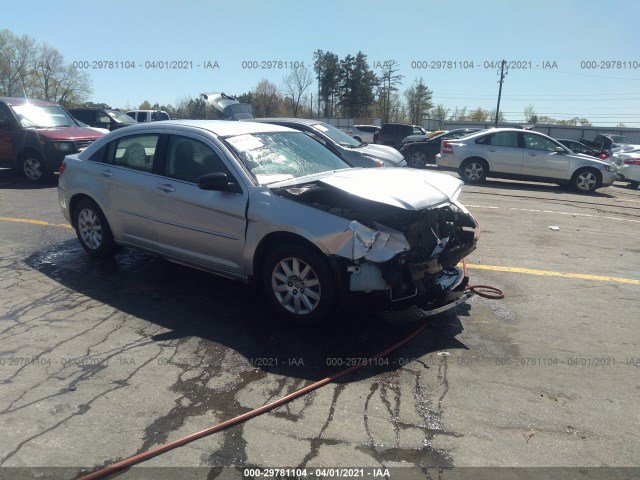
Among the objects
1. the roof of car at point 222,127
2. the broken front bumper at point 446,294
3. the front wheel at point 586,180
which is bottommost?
the broken front bumper at point 446,294

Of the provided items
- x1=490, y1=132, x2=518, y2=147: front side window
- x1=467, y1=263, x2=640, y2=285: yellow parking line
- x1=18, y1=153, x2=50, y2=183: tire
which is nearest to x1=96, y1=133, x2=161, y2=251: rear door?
x1=467, y1=263, x2=640, y2=285: yellow parking line

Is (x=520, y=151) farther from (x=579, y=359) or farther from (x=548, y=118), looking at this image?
(x=548, y=118)

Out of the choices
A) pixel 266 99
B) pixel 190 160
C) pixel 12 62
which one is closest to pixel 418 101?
pixel 266 99

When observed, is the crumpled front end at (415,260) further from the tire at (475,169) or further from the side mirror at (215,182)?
the tire at (475,169)

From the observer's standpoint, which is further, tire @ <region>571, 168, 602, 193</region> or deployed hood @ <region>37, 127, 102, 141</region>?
tire @ <region>571, 168, 602, 193</region>

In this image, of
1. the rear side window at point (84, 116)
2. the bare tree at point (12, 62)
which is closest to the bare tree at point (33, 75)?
the bare tree at point (12, 62)

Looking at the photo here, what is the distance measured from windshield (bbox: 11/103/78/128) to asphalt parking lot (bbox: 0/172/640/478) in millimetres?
7161

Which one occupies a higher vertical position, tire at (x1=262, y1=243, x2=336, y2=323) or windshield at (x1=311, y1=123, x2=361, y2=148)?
windshield at (x1=311, y1=123, x2=361, y2=148)

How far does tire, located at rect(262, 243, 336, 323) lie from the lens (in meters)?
3.99

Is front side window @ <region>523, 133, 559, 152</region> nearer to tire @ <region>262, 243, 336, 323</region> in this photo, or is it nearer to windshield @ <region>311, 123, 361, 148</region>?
windshield @ <region>311, 123, 361, 148</region>

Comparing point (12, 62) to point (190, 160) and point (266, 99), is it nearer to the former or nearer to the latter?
point (266, 99)

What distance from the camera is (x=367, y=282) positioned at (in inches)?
153

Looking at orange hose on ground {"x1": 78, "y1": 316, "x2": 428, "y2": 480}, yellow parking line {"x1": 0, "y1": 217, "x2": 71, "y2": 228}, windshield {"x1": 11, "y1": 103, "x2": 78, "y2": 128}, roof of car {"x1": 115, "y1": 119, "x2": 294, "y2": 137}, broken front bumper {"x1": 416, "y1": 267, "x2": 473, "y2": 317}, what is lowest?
orange hose on ground {"x1": 78, "y1": 316, "x2": 428, "y2": 480}

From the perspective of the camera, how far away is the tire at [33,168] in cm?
1141
